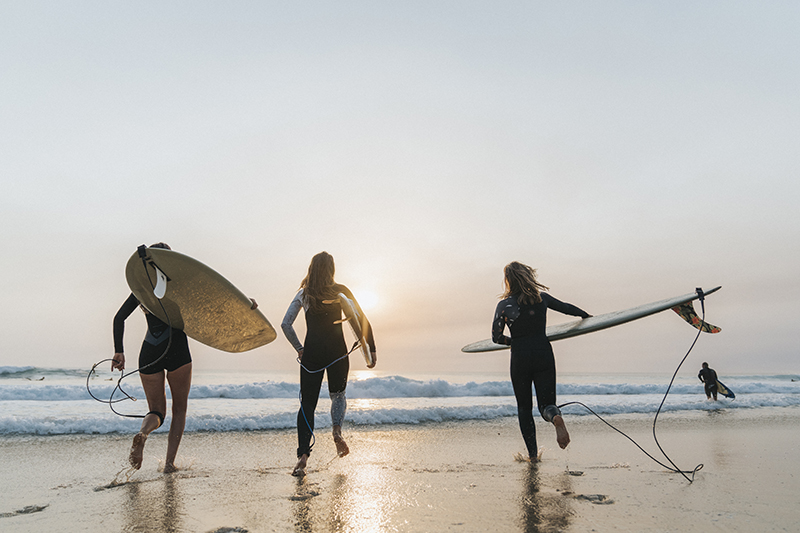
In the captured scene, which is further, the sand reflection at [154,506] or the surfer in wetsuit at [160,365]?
the surfer in wetsuit at [160,365]

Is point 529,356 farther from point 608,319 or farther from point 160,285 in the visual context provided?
point 160,285

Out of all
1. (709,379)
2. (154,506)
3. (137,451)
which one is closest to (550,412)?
(154,506)

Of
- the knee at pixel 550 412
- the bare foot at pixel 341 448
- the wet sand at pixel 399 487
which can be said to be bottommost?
the wet sand at pixel 399 487

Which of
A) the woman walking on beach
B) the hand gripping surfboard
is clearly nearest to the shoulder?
the hand gripping surfboard

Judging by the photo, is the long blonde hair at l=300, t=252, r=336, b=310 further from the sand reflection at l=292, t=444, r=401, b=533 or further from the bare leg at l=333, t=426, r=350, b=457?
the sand reflection at l=292, t=444, r=401, b=533

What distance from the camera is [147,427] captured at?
3248 millimetres

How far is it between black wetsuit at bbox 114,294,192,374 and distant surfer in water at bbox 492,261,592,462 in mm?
2736

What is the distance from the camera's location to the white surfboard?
3818 mm

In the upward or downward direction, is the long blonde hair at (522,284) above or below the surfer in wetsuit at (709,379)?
above

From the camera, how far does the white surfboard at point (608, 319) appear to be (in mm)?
3818

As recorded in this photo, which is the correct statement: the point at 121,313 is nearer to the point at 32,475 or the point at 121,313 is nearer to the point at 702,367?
the point at 32,475

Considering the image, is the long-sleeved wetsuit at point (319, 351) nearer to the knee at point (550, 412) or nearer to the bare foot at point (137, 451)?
the bare foot at point (137, 451)

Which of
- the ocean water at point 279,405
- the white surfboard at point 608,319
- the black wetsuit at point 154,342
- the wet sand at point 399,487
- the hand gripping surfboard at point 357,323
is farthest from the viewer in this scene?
the ocean water at point 279,405

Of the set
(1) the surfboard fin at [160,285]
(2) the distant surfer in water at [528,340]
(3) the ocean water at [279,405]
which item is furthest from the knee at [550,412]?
(3) the ocean water at [279,405]
